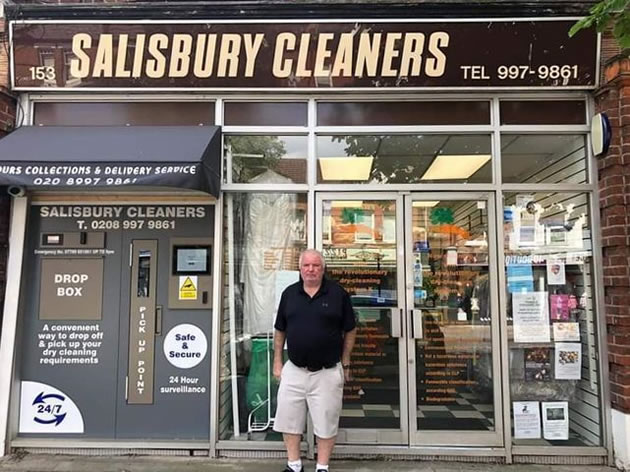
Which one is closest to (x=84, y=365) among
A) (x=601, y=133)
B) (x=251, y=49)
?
(x=251, y=49)

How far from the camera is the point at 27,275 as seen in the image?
4.71m

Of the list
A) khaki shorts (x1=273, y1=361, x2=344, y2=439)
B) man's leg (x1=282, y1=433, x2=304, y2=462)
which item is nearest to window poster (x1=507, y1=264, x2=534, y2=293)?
khaki shorts (x1=273, y1=361, x2=344, y2=439)

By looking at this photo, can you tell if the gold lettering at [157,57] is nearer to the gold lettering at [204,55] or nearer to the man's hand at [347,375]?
the gold lettering at [204,55]

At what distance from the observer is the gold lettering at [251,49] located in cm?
461

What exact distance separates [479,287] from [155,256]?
308 centimetres

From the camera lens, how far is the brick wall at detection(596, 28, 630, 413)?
4.25m

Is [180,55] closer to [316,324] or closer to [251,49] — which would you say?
[251,49]

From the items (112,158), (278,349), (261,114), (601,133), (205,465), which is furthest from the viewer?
(261,114)

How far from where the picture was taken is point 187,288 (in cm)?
466

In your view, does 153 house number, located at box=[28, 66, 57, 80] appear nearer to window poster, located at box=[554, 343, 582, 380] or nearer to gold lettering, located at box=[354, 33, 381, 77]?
gold lettering, located at box=[354, 33, 381, 77]

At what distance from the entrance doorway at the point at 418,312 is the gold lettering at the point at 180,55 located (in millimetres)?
1747

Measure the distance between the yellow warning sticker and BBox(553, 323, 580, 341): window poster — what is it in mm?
3382

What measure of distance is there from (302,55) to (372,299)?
237 centimetres

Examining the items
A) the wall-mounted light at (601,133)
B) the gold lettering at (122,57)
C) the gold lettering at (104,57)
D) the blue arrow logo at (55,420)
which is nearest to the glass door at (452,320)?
the wall-mounted light at (601,133)
